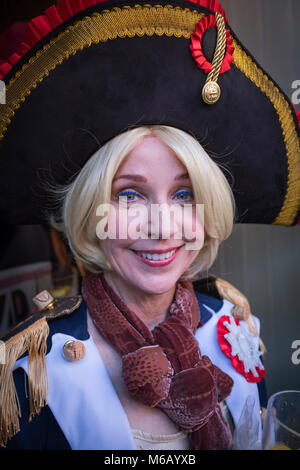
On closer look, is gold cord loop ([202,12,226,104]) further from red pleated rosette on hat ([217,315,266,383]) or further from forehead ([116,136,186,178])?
red pleated rosette on hat ([217,315,266,383])

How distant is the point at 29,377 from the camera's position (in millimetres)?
927

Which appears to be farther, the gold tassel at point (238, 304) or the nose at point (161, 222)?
the gold tassel at point (238, 304)

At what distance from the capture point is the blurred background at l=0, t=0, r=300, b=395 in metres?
1.31

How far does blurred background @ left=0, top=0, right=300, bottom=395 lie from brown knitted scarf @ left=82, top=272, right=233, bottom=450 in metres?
0.33

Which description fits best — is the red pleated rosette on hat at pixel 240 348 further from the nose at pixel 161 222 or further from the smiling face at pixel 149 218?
the nose at pixel 161 222

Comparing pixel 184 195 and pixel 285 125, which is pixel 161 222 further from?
pixel 285 125

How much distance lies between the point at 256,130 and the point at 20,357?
2.64 feet

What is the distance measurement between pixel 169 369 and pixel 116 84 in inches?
25.9

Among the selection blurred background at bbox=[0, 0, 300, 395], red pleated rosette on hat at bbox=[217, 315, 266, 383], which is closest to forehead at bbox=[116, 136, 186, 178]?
blurred background at bbox=[0, 0, 300, 395]

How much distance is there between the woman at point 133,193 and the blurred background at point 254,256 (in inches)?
9.6

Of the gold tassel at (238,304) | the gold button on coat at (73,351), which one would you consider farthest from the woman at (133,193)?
the gold tassel at (238,304)

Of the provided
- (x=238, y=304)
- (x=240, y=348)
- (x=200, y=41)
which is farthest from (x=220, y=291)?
→ (x=200, y=41)

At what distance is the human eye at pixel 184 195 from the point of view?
3.24 ft

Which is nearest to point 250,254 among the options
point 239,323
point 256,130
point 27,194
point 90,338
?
point 239,323
